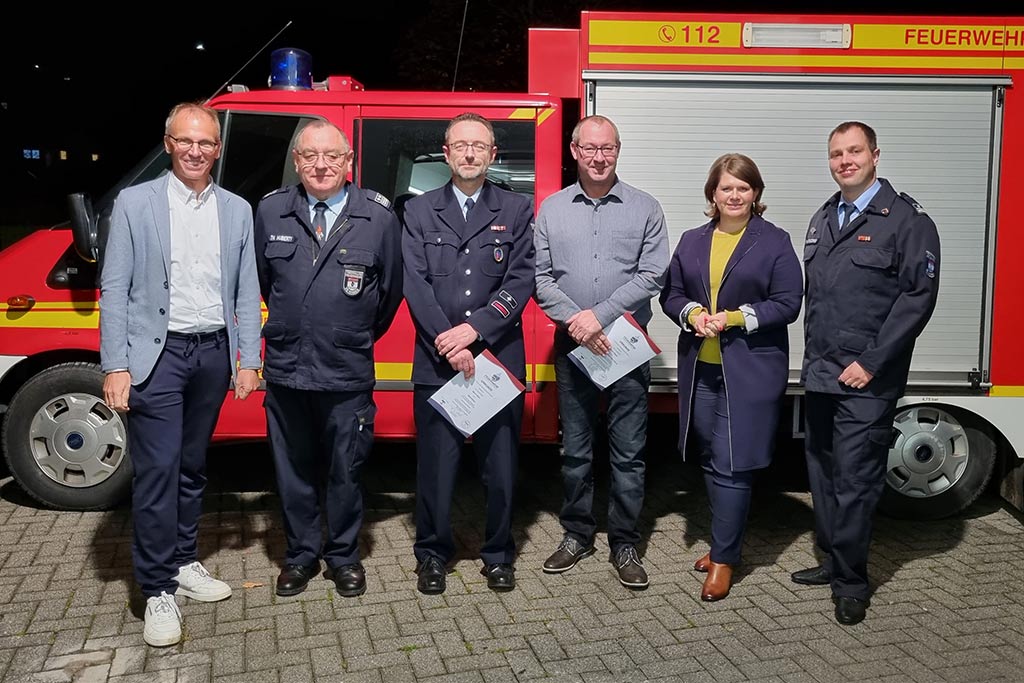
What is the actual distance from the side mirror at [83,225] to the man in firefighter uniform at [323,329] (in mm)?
1004

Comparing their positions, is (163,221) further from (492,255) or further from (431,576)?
(431,576)

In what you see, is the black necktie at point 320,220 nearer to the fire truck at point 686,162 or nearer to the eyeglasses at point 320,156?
the eyeglasses at point 320,156

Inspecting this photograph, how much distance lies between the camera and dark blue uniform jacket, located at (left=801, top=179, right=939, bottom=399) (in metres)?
3.69

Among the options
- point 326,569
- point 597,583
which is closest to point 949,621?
point 597,583

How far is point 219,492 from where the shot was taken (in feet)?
17.9

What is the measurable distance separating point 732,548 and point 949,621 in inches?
35.6

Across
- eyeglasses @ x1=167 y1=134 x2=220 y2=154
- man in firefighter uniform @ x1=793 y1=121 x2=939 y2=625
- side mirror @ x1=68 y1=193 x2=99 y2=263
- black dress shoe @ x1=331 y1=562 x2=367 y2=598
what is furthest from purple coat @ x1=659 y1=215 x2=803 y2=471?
side mirror @ x1=68 y1=193 x2=99 y2=263

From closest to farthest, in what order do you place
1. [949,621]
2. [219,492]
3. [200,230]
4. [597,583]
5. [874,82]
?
[200,230] < [949,621] < [597,583] < [874,82] < [219,492]

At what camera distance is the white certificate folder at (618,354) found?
4.05 meters

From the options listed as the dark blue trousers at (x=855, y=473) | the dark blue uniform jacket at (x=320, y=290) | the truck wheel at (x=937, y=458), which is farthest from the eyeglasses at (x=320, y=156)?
the truck wheel at (x=937, y=458)

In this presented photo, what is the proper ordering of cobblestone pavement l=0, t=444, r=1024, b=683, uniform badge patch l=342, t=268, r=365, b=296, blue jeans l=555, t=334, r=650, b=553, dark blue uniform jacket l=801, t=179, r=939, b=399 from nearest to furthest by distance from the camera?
cobblestone pavement l=0, t=444, r=1024, b=683
dark blue uniform jacket l=801, t=179, r=939, b=399
uniform badge patch l=342, t=268, r=365, b=296
blue jeans l=555, t=334, r=650, b=553

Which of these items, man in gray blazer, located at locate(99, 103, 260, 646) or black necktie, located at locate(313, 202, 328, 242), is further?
black necktie, located at locate(313, 202, 328, 242)

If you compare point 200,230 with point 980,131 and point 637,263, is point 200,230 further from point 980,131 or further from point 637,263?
point 980,131

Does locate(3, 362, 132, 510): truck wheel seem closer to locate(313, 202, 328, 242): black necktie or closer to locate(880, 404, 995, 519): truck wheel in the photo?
locate(313, 202, 328, 242): black necktie
